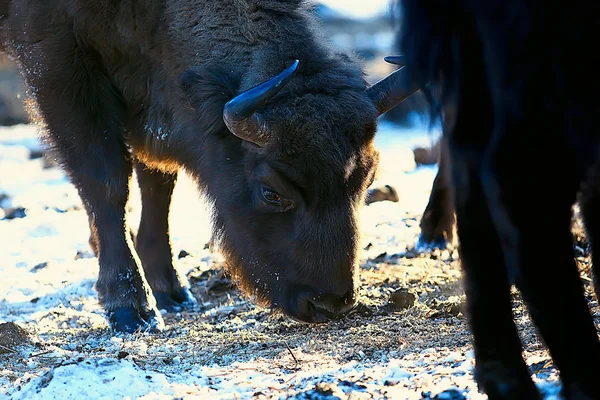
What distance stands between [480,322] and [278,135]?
7.76 feet

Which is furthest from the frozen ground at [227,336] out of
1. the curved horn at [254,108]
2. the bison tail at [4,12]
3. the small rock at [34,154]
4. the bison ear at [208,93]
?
the small rock at [34,154]

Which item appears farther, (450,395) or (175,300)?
(175,300)

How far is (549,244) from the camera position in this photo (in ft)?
8.05

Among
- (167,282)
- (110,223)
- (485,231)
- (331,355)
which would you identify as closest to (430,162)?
(167,282)

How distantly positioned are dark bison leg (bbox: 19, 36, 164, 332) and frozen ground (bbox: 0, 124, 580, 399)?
0.44m

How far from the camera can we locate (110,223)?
5.73 meters

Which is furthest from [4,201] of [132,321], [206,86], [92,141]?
[206,86]

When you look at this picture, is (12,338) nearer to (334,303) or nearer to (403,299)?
(334,303)

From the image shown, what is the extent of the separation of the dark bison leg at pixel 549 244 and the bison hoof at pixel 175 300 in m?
4.32

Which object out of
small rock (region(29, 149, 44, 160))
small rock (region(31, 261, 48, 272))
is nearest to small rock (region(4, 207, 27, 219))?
small rock (region(31, 261, 48, 272))

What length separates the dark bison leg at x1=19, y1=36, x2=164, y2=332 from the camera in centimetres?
567

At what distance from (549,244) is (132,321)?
355 cm

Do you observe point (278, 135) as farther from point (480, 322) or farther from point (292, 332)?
point (480, 322)

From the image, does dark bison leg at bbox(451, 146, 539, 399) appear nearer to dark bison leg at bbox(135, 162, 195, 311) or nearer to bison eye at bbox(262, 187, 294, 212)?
bison eye at bbox(262, 187, 294, 212)
